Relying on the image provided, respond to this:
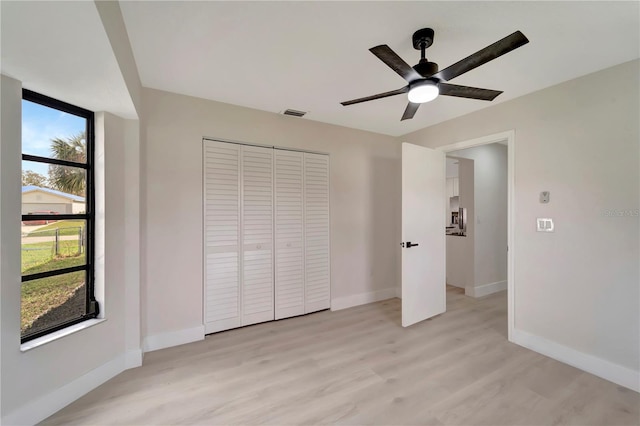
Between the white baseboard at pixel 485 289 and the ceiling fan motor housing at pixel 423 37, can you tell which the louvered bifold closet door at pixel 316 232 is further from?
the white baseboard at pixel 485 289

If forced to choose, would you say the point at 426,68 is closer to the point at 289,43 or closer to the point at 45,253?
the point at 289,43

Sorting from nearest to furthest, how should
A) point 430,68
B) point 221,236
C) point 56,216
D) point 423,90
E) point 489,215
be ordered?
point 430,68 → point 423,90 → point 56,216 → point 221,236 → point 489,215

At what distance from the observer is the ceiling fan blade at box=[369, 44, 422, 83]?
4.73 ft

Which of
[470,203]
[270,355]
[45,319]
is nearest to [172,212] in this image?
[45,319]

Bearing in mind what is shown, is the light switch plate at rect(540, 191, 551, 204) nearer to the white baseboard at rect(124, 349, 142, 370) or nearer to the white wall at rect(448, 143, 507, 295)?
the white wall at rect(448, 143, 507, 295)

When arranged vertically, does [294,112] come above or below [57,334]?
above

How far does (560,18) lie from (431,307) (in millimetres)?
2987

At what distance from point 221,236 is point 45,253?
137 cm

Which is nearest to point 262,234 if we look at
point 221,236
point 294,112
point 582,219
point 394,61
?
point 221,236

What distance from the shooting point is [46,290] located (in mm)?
1872

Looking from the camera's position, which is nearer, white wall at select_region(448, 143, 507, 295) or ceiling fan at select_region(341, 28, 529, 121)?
ceiling fan at select_region(341, 28, 529, 121)

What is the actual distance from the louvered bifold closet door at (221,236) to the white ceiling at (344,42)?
2.24 feet

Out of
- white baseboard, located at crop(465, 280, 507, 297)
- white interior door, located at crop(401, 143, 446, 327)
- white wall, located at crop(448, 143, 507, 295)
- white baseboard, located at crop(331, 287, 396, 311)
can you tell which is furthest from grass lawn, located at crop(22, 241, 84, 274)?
white baseboard, located at crop(465, 280, 507, 297)

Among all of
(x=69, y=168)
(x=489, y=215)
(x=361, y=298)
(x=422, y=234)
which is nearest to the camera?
(x=69, y=168)
